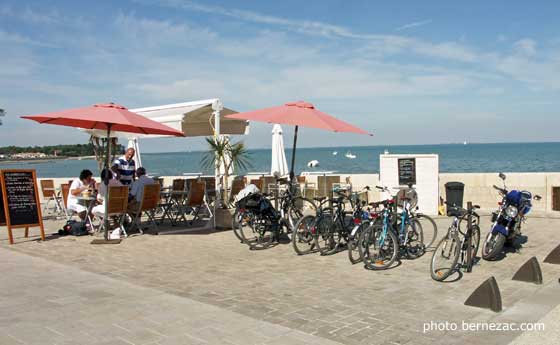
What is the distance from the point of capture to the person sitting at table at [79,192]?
31.2 feet

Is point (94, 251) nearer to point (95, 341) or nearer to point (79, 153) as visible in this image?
point (95, 341)

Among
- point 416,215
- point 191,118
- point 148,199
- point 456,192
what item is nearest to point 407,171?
point 456,192

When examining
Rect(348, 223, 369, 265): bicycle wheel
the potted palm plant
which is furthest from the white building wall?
Rect(348, 223, 369, 265): bicycle wheel

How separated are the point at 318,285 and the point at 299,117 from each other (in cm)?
329

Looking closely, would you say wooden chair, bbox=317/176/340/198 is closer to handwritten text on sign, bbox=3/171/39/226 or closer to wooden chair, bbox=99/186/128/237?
wooden chair, bbox=99/186/128/237

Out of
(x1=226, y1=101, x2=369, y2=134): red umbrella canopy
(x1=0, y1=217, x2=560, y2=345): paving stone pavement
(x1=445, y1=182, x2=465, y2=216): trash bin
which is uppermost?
(x1=226, y1=101, x2=369, y2=134): red umbrella canopy

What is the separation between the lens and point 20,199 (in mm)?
8555

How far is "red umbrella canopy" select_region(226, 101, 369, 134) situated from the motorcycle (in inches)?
102

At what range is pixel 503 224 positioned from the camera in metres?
7.08

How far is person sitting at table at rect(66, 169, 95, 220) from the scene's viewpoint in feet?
31.2

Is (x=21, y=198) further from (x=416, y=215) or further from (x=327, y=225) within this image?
(x=416, y=215)

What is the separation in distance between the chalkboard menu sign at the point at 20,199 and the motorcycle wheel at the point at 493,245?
6626 millimetres

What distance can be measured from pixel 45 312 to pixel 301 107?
5221 millimetres

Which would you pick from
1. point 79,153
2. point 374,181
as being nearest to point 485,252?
point 374,181
